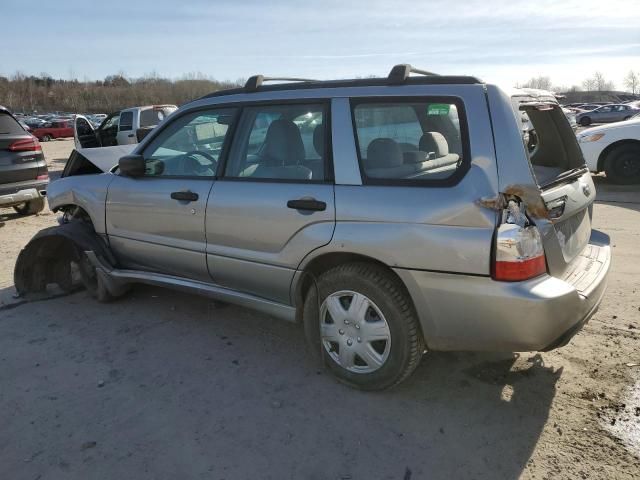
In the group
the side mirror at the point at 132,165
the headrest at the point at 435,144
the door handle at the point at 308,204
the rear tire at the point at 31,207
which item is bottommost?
the rear tire at the point at 31,207

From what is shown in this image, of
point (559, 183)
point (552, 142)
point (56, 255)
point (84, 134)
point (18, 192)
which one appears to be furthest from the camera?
point (84, 134)

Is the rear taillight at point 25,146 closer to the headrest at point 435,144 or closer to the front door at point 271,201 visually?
the front door at point 271,201

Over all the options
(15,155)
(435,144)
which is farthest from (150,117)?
(435,144)

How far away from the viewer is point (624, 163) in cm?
960

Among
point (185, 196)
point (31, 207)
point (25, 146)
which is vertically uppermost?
point (25, 146)

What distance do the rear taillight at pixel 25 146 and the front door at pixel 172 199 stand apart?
4527mm

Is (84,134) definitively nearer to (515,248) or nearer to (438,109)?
(438,109)

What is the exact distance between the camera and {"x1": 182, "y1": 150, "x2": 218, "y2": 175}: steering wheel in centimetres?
376

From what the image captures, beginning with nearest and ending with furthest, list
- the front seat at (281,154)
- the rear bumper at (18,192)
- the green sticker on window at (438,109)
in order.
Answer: the green sticker on window at (438,109), the front seat at (281,154), the rear bumper at (18,192)

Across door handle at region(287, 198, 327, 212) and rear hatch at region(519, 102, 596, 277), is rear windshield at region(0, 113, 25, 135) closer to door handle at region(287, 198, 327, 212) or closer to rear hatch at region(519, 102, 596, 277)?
door handle at region(287, 198, 327, 212)

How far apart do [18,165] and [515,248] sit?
25.3 feet

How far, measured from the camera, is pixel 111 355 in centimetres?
374

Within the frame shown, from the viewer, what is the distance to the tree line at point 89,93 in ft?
332

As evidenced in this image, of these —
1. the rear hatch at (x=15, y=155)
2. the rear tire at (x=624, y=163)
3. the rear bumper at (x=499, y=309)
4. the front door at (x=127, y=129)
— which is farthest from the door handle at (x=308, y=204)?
the front door at (x=127, y=129)
